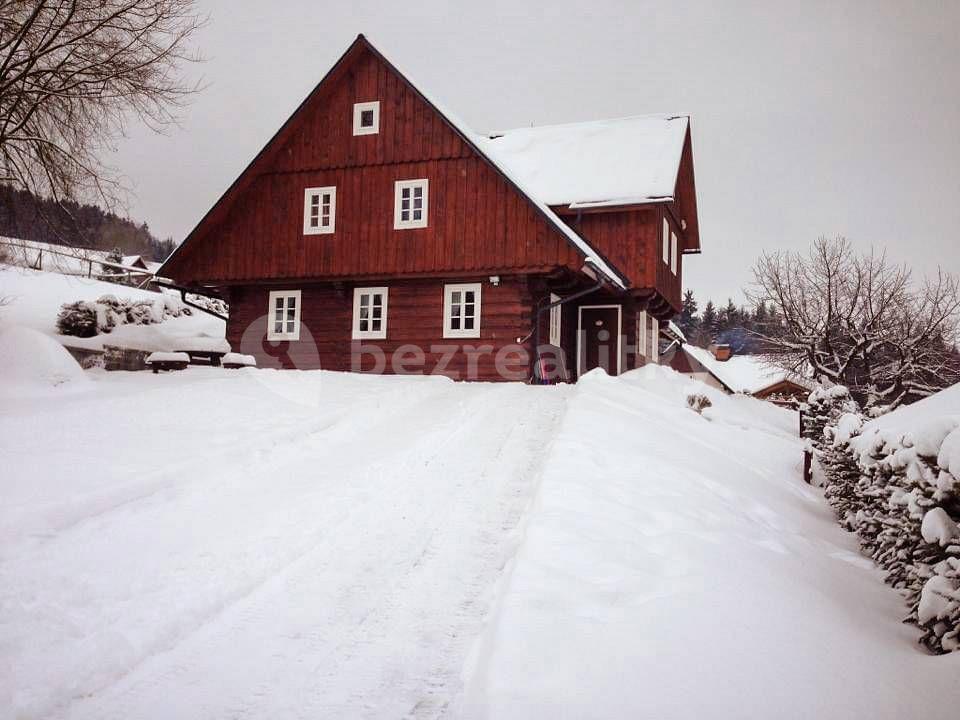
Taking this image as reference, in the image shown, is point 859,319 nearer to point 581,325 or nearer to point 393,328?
point 581,325

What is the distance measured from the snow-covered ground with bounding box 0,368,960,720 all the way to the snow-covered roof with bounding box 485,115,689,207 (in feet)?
38.9

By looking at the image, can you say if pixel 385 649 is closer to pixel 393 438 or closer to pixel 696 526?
pixel 696 526

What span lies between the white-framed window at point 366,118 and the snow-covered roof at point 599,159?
3.25m

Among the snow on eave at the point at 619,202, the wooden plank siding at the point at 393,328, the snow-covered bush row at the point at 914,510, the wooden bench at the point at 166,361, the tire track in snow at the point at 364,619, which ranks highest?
the snow on eave at the point at 619,202

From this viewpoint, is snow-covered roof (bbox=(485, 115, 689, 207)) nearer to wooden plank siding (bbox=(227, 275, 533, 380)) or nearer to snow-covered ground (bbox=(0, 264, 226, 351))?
wooden plank siding (bbox=(227, 275, 533, 380))

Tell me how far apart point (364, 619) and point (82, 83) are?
38.0 feet

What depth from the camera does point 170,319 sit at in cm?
2372

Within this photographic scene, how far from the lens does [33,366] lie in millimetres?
12164

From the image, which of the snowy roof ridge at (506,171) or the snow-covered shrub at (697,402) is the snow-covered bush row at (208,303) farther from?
the snow-covered shrub at (697,402)

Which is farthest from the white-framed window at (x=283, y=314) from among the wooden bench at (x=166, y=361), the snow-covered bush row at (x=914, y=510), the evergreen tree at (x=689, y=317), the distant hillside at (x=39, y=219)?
the evergreen tree at (x=689, y=317)

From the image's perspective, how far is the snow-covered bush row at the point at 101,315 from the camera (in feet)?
65.1

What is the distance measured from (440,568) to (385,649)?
1.21 m

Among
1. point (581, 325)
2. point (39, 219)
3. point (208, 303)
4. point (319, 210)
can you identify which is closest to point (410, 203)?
point (319, 210)

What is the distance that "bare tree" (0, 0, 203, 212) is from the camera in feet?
38.0
